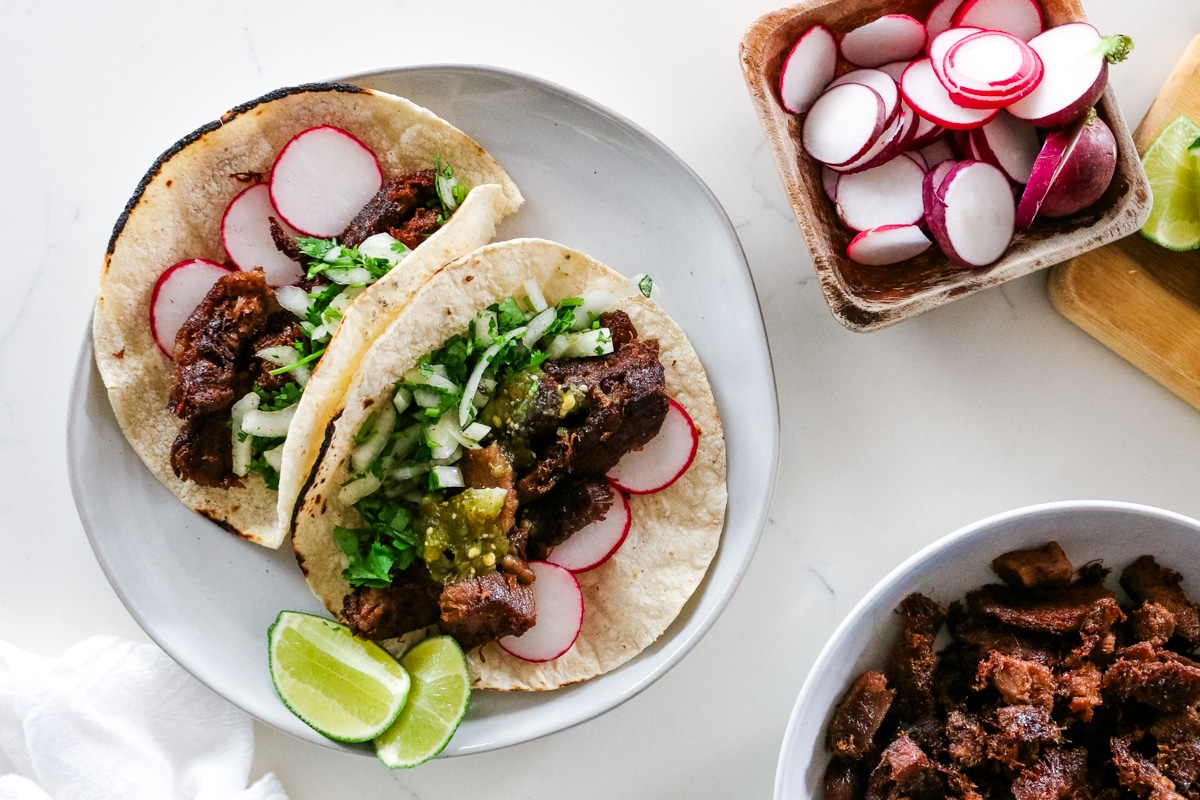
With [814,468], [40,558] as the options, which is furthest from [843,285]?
[40,558]

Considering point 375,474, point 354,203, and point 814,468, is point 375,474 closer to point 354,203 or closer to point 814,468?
point 354,203

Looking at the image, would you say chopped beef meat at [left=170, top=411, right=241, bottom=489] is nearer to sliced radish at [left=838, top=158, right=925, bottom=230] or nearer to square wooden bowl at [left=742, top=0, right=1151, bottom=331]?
square wooden bowl at [left=742, top=0, right=1151, bottom=331]

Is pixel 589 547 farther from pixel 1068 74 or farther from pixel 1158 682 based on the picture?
pixel 1068 74

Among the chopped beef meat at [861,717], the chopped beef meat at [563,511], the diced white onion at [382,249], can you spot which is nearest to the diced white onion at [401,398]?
the diced white onion at [382,249]

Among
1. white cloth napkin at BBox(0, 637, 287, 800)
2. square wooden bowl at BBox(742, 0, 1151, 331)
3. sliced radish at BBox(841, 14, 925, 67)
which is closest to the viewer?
square wooden bowl at BBox(742, 0, 1151, 331)

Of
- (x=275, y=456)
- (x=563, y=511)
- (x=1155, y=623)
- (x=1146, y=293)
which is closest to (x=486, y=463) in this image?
(x=563, y=511)

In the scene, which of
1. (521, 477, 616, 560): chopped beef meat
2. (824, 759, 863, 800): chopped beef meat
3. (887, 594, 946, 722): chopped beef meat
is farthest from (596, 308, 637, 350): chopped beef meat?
(824, 759, 863, 800): chopped beef meat
